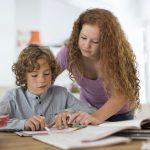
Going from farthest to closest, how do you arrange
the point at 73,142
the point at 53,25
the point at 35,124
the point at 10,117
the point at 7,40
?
1. the point at 53,25
2. the point at 7,40
3. the point at 10,117
4. the point at 35,124
5. the point at 73,142

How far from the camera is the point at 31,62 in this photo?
58.3 inches

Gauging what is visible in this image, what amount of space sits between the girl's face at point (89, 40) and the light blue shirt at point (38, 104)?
228mm

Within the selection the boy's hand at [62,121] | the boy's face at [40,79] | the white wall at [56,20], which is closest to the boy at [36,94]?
the boy's face at [40,79]

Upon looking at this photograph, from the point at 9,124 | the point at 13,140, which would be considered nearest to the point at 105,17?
the point at 9,124

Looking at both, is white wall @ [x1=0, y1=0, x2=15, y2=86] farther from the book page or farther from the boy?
the book page

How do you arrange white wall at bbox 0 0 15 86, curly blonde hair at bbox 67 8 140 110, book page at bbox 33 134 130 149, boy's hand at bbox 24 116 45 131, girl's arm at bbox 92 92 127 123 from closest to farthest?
book page at bbox 33 134 130 149 < boy's hand at bbox 24 116 45 131 < girl's arm at bbox 92 92 127 123 < curly blonde hair at bbox 67 8 140 110 < white wall at bbox 0 0 15 86

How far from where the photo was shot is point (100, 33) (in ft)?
5.00

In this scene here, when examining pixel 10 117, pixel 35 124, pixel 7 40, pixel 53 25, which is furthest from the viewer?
pixel 53 25

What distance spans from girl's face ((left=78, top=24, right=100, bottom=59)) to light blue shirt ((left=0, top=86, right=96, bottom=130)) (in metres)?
0.23

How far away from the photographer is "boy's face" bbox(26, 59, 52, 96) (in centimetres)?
147

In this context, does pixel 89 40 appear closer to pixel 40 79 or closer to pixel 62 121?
pixel 40 79

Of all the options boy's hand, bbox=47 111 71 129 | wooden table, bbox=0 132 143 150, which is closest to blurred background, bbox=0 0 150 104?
boy's hand, bbox=47 111 71 129

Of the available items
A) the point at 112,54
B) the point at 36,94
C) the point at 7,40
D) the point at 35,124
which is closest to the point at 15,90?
the point at 36,94

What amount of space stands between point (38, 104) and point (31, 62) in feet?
0.60
